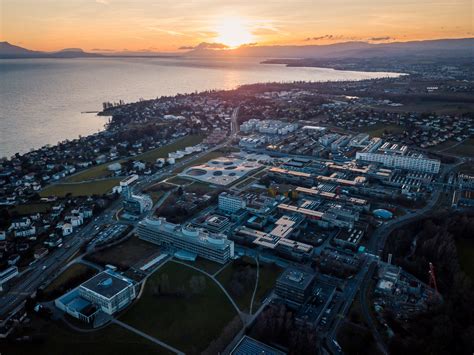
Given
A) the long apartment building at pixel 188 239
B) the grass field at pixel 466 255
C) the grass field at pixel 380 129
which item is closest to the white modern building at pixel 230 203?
the long apartment building at pixel 188 239

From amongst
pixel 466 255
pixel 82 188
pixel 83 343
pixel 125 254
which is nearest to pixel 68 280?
pixel 125 254

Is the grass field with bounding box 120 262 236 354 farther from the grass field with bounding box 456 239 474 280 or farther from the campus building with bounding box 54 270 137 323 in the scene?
the grass field with bounding box 456 239 474 280

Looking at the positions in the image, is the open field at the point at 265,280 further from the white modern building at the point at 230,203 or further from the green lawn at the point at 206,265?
the white modern building at the point at 230,203

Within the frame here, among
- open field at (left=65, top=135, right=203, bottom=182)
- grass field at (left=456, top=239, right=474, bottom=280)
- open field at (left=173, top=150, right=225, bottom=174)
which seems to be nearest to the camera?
grass field at (left=456, top=239, right=474, bottom=280)

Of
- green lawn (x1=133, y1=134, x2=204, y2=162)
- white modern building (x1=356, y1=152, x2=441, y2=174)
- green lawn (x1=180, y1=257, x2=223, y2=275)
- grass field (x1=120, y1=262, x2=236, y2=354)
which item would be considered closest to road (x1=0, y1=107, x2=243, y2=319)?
grass field (x1=120, y1=262, x2=236, y2=354)

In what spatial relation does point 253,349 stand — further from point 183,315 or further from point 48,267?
point 48,267

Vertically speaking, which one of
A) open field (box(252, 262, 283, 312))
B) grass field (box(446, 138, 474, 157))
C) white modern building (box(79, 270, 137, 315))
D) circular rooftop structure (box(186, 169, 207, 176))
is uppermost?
white modern building (box(79, 270, 137, 315))
